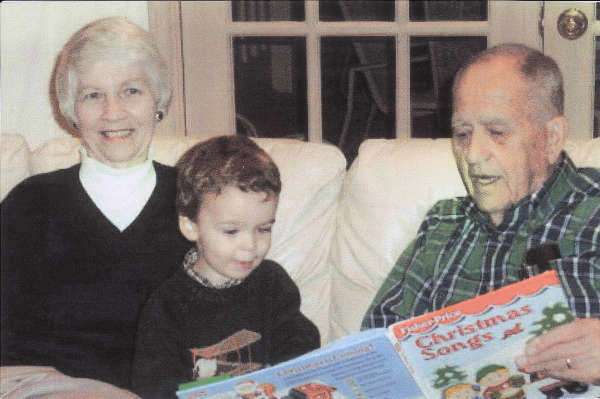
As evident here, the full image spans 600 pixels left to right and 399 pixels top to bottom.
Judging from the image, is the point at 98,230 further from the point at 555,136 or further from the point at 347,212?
the point at 555,136

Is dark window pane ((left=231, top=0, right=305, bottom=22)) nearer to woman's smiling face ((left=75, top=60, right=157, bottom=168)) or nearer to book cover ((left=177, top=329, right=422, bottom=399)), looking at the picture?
woman's smiling face ((left=75, top=60, right=157, bottom=168))

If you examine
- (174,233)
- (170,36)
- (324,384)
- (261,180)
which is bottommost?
(324,384)

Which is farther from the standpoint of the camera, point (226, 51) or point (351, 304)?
point (226, 51)

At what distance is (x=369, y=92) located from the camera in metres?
2.08

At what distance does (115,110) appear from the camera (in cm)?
146

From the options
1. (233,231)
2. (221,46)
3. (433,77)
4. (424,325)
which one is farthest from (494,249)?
(221,46)

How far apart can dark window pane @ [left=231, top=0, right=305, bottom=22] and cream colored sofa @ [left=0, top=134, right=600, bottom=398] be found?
0.55 meters

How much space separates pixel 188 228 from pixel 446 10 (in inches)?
37.7

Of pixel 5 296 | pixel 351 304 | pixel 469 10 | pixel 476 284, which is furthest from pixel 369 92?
pixel 5 296

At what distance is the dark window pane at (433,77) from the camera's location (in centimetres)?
195

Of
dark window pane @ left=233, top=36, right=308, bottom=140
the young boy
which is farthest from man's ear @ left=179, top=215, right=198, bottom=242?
dark window pane @ left=233, top=36, right=308, bottom=140

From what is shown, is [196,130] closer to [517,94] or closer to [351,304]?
[351,304]

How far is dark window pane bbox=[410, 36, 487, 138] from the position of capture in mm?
1950

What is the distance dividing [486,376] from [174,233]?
0.64 metres
